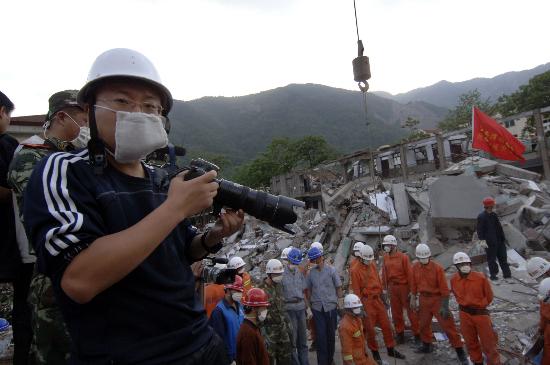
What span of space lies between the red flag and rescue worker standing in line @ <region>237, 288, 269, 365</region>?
1001cm

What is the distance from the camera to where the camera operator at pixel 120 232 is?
0.94m

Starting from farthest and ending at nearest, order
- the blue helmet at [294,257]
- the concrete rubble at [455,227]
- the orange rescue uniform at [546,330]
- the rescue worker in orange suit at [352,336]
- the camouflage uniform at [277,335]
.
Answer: the blue helmet at [294,257] → the concrete rubble at [455,227] → the rescue worker in orange suit at [352,336] → the camouflage uniform at [277,335] → the orange rescue uniform at [546,330]

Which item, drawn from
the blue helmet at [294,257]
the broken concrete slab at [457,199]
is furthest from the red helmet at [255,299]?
the broken concrete slab at [457,199]

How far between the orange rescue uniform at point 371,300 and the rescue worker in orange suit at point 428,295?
1.83 feet

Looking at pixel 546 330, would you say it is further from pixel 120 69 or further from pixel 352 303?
pixel 120 69

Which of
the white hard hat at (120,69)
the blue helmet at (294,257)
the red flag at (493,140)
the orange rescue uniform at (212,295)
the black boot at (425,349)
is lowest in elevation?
the black boot at (425,349)

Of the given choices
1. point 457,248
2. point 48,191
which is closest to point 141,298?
point 48,191

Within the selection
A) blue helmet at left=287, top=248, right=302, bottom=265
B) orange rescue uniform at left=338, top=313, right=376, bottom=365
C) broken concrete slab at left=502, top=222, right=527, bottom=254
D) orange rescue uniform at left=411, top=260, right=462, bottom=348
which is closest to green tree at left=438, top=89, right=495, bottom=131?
broken concrete slab at left=502, top=222, right=527, bottom=254

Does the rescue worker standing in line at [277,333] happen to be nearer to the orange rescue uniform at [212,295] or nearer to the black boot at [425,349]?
the orange rescue uniform at [212,295]

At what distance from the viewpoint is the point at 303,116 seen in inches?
4198

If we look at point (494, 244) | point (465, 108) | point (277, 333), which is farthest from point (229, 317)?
point (465, 108)

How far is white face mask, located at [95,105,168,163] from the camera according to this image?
115 centimetres

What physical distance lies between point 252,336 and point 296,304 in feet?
8.15

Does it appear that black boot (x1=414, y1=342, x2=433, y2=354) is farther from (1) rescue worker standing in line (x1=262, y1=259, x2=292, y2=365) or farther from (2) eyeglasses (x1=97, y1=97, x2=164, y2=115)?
(2) eyeglasses (x1=97, y1=97, x2=164, y2=115)
